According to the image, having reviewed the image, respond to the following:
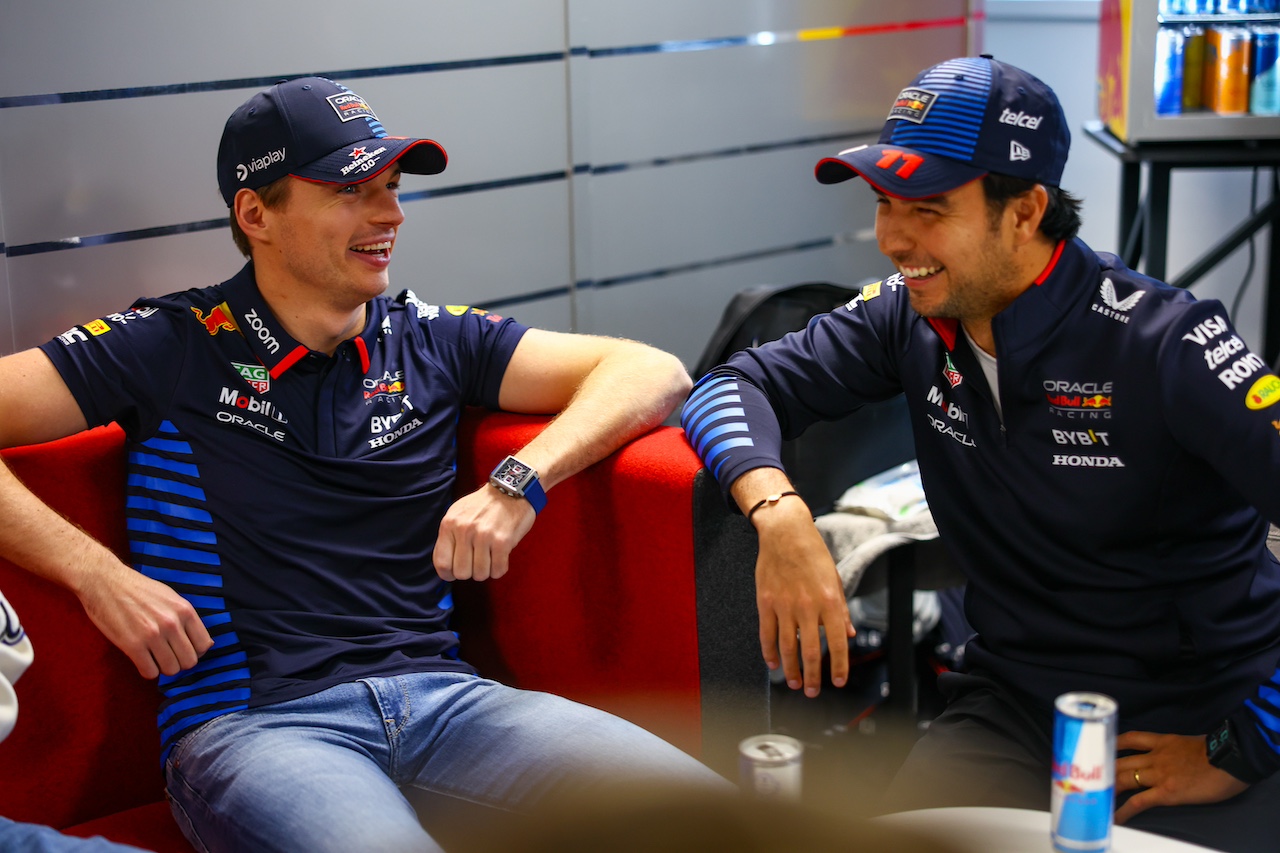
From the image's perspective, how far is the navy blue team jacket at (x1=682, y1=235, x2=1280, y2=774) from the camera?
5.06 feet

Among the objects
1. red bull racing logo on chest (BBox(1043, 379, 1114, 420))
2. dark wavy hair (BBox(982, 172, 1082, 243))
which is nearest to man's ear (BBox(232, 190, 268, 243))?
dark wavy hair (BBox(982, 172, 1082, 243))

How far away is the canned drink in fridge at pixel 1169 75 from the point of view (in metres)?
3.34

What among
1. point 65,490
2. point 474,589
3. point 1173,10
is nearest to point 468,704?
point 474,589

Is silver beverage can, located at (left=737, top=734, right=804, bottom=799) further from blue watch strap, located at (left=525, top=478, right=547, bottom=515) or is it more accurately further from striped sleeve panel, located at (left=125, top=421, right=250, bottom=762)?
striped sleeve panel, located at (left=125, top=421, right=250, bottom=762)

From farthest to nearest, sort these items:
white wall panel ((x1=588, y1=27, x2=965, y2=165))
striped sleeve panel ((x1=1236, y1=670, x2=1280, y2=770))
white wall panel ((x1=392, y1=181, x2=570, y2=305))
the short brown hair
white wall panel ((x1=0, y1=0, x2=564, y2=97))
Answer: white wall panel ((x1=588, y1=27, x2=965, y2=165))
white wall panel ((x1=392, y1=181, x2=570, y2=305))
white wall panel ((x1=0, y1=0, x2=564, y2=97))
the short brown hair
striped sleeve panel ((x1=1236, y1=670, x2=1280, y2=770))

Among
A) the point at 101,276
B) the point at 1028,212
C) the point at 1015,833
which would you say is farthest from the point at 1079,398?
the point at 101,276

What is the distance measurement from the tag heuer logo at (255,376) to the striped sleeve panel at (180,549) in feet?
0.41

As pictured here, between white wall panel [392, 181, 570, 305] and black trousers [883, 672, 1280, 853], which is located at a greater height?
white wall panel [392, 181, 570, 305]

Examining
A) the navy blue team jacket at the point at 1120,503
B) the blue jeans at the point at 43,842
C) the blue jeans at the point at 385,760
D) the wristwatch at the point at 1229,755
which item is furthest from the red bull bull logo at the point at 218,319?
the wristwatch at the point at 1229,755

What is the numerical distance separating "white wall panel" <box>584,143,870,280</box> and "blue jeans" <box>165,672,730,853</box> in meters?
1.81

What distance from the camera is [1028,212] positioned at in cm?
167

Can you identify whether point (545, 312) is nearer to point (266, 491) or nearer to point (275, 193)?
point (275, 193)

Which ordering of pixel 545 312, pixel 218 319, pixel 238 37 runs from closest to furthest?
pixel 218 319 < pixel 238 37 < pixel 545 312

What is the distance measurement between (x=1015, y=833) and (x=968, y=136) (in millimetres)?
855
